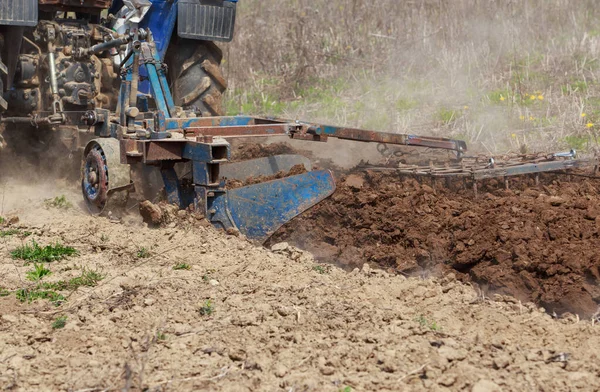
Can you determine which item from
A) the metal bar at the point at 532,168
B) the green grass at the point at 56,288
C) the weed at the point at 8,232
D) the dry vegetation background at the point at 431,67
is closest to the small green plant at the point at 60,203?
the weed at the point at 8,232

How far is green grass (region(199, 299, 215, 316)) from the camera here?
13.1 ft

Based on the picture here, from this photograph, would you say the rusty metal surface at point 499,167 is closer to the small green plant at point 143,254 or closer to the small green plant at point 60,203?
the small green plant at point 143,254

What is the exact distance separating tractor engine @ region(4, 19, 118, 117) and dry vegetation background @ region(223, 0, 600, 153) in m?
3.11

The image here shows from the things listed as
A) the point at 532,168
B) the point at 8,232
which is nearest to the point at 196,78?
the point at 8,232

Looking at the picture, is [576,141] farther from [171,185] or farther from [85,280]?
[85,280]

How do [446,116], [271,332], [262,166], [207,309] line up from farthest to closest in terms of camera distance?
1. [446,116]
2. [262,166]
3. [207,309]
4. [271,332]

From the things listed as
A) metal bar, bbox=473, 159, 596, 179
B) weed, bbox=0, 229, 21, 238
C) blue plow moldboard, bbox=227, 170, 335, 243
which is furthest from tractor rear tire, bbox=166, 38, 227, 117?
metal bar, bbox=473, 159, 596, 179

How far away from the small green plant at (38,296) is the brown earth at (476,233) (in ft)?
5.29

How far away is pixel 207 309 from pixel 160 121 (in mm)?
2083

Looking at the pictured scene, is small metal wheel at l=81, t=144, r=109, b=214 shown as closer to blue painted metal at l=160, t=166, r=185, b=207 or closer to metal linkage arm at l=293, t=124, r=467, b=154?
blue painted metal at l=160, t=166, r=185, b=207

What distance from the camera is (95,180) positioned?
5973 millimetres

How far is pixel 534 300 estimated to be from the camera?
4.27m

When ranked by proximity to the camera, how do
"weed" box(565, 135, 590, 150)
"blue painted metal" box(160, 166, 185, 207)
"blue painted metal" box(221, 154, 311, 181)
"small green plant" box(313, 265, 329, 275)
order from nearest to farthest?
1. "small green plant" box(313, 265, 329, 275)
2. "blue painted metal" box(160, 166, 185, 207)
3. "blue painted metal" box(221, 154, 311, 181)
4. "weed" box(565, 135, 590, 150)

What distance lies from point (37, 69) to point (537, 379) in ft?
17.0
